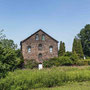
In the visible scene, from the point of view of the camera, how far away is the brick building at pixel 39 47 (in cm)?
3094

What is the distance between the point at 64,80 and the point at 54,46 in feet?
66.8

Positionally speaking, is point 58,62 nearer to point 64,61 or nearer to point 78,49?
point 64,61

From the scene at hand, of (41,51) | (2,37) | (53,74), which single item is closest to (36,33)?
(41,51)

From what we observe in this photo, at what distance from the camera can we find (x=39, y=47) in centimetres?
3158

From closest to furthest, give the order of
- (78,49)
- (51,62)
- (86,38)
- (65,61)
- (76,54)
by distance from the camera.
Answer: (65,61), (51,62), (76,54), (78,49), (86,38)

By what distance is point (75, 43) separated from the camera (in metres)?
48.0

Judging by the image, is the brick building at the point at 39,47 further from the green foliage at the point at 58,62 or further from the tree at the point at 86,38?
the tree at the point at 86,38

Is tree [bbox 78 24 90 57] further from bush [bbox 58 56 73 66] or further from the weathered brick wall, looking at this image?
the weathered brick wall

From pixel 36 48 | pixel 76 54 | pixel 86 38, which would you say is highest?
pixel 86 38

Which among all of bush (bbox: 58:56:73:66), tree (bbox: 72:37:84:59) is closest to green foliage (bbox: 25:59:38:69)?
bush (bbox: 58:56:73:66)

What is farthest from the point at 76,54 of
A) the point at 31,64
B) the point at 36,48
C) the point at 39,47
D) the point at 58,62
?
the point at 31,64

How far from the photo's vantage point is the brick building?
3094cm

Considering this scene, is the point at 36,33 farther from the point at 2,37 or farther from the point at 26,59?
the point at 2,37

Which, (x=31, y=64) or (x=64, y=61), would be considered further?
(x=31, y=64)
